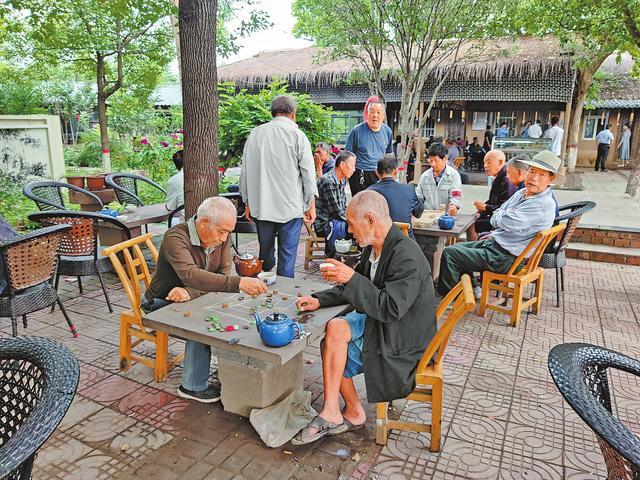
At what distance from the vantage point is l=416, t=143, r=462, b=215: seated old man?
5.10 metres

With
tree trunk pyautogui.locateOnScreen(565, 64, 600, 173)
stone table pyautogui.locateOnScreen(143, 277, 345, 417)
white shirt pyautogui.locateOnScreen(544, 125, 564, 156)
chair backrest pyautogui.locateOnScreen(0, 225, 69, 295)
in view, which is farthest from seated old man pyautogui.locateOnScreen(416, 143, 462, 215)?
tree trunk pyautogui.locateOnScreen(565, 64, 600, 173)

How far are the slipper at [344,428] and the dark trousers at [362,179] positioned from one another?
366 cm

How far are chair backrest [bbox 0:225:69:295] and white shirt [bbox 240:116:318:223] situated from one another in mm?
1494

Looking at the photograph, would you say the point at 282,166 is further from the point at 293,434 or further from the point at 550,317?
the point at 550,317

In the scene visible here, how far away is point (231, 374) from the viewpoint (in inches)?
103

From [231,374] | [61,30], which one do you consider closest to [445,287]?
[231,374]

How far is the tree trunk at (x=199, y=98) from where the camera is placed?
3.81 meters

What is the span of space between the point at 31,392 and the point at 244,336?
92 centimetres

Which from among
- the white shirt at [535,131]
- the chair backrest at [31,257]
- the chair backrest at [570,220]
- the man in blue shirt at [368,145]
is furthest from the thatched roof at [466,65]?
the chair backrest at [31,257]

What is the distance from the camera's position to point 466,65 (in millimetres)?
11922

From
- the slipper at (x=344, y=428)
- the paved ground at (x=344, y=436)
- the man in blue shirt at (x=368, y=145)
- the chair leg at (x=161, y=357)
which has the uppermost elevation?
the man in blue shirt at (x=368, y=145)

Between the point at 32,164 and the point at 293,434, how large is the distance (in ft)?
28.0

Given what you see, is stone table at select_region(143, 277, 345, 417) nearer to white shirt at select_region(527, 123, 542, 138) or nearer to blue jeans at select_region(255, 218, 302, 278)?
blue jeans at select_region(255, 218, 302, 278)

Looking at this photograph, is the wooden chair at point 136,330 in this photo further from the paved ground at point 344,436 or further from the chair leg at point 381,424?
the chair leg at point 381,424
